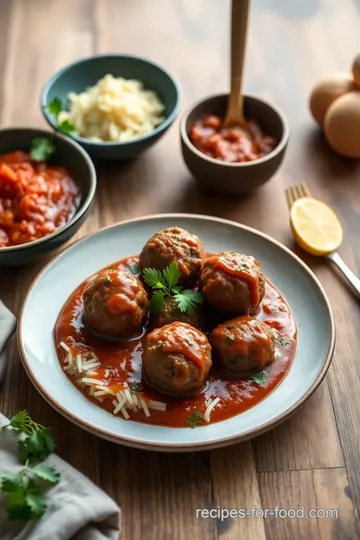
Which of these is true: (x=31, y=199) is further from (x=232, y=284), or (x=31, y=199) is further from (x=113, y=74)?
(x=113, y=74)

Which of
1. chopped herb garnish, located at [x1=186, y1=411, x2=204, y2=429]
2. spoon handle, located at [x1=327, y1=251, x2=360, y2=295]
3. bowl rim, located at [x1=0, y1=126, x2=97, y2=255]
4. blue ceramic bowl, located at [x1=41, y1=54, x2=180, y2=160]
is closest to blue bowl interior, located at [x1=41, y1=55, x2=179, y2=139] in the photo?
blue ceramic bowl, located at [x1=41, y1=54, x2=180, y2=160]

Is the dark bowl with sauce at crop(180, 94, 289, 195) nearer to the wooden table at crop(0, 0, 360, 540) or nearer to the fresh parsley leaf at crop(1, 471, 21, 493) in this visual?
the wooden table at crop(0, 0, 360, 540)

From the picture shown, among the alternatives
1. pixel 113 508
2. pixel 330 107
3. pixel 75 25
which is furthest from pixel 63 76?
pixel 113 508

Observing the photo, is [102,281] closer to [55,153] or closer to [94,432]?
[94,432]

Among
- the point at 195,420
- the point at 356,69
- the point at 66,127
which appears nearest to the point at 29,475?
the point at 195,420

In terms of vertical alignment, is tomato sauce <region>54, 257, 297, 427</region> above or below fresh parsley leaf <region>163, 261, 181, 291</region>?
below

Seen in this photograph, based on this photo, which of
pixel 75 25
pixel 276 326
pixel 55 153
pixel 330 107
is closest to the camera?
pixel 276 326
